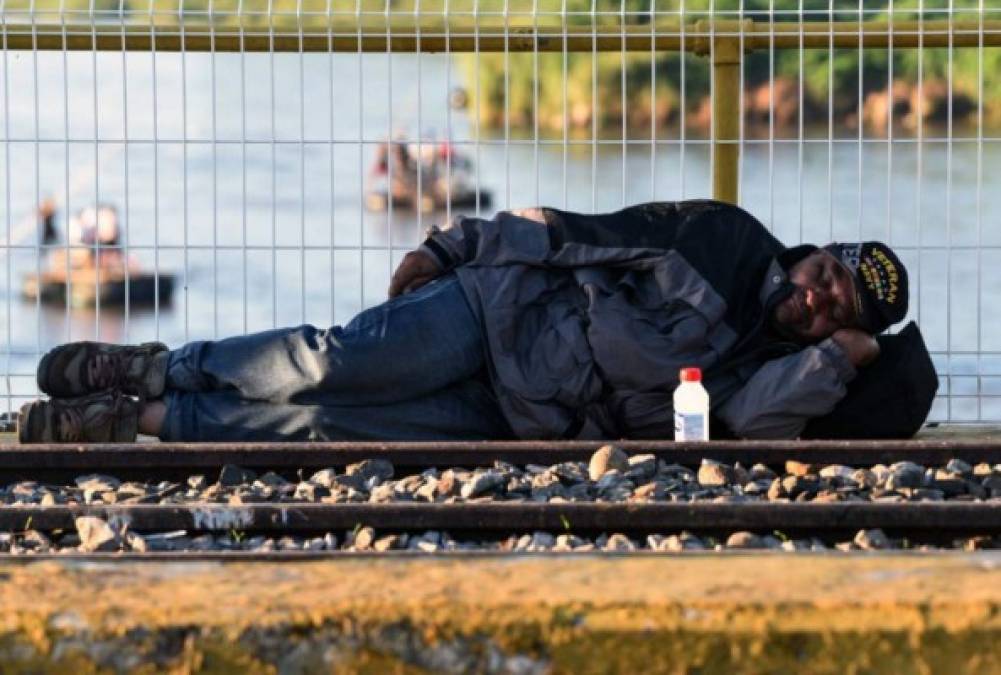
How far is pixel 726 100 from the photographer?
Result: 778cm

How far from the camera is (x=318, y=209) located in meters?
39.2

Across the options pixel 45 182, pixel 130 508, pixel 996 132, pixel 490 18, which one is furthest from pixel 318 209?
pixel 130 508

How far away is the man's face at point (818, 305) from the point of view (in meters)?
6.82

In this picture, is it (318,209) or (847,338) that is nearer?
(847,338)

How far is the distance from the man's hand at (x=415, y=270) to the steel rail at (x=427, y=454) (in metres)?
0.98

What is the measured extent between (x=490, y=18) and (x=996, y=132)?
116ft

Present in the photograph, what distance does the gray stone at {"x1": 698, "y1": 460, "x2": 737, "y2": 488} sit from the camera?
5.92 meters

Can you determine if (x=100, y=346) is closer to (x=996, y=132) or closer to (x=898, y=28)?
(x=898, y=28)

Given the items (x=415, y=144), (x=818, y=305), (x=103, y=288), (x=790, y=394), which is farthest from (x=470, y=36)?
(x=103, y=288)

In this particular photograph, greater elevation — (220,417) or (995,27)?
(995,27)

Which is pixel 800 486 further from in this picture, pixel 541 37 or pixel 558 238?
pixel 541 37

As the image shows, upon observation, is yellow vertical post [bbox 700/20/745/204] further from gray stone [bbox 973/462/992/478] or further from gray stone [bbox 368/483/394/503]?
gray stone [bbox 368/483/394/503]

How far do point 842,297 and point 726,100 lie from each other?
122 cm

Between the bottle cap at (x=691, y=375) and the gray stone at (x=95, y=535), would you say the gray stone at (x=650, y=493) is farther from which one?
the gray stone at (x=95, y=535)
